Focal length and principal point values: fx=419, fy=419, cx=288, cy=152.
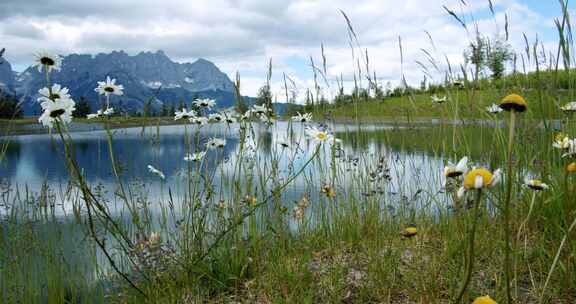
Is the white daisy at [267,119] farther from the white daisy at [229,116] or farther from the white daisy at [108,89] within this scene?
the white daisy at [108,89]

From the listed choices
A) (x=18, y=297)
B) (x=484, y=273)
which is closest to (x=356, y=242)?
(x=484, y=273)

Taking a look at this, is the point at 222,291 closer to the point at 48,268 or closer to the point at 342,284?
the point at 342,284

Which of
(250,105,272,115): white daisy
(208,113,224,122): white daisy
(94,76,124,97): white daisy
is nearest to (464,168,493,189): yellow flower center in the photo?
(94,76,124,97): white daisy

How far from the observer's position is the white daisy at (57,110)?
53.0 inches

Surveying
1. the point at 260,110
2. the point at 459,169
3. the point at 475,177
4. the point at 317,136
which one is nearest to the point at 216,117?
the point at 260,110

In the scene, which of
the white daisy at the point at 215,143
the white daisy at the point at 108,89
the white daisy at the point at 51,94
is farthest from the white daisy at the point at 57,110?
the white daisy at the point at 215,143

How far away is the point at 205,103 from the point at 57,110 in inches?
39.8

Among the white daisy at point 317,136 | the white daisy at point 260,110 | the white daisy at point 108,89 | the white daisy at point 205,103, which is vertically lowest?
the white daisy at point 317,136

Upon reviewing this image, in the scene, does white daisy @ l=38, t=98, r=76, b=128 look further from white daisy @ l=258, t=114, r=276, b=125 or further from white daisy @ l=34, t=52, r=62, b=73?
white daisy @ l=258, t=114, r=276, b=125

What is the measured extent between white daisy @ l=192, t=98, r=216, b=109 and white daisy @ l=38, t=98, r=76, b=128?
0.90 m

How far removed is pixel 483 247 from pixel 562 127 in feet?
2.94

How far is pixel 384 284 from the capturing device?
5.22 ft

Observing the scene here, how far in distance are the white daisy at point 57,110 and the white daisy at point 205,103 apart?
0.90 m

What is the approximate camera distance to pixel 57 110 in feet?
4.45
